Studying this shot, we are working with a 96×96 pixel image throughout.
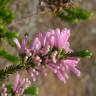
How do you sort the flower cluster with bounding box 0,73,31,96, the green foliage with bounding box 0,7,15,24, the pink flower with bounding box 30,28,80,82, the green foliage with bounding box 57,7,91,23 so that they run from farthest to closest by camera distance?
the green foliage with bounding box 57,7,91,23 < the green foliage with bounding box 0,7,15,24 < the flower cluster with bounding box 0,73,31,96 < the pink flower with bounding box 30,28,80,82

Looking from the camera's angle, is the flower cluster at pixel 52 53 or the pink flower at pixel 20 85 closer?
the flower cluster at pixel 52 53

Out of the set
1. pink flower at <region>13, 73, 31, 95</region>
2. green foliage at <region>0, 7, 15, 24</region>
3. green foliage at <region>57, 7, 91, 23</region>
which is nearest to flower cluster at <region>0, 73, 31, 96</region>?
pink flower at <region>13, 73, 31, 95</region>

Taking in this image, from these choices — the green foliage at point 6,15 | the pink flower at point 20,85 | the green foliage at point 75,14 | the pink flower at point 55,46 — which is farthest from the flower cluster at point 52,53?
the green foliage at point 75,14

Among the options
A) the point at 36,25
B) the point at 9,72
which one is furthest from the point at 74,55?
the point at 36,25

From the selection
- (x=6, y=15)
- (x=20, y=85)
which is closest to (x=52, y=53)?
(x=20, y=85)

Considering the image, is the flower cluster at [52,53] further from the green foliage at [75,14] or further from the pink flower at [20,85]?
the green foliage at [75,14]

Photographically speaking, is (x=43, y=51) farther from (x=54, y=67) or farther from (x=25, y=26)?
(x=25, y=26)

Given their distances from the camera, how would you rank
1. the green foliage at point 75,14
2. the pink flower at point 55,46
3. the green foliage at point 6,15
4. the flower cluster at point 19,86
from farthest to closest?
the green foliage at point 75,14
the green foliage at point 6,15
the flower cluster at point 19,86
the pink flower at point 55,46

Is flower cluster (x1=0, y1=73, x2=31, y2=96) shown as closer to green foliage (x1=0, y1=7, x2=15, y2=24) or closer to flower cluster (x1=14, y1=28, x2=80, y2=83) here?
flower cluster (x1=14, y1=28, x2=80, y2=83)

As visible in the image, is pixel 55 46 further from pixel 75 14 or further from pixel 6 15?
pixel 75 14
